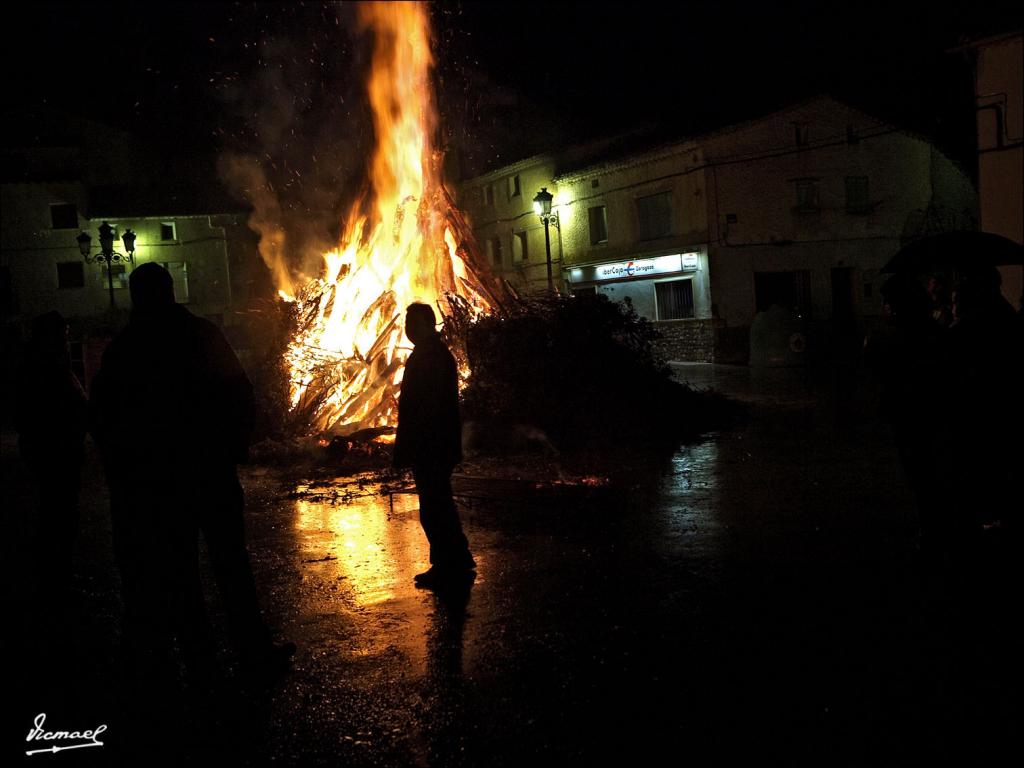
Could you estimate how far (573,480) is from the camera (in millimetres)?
9422

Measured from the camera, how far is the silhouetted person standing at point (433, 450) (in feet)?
19.2

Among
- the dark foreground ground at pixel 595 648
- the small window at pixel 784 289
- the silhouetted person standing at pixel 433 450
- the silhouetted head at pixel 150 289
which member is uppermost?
the small window at pixel 784 289

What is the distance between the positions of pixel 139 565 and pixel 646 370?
9728mm

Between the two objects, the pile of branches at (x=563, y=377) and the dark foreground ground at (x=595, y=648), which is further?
the pile of branches at (x=563, y=377)

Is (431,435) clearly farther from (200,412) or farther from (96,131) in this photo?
(96,131)

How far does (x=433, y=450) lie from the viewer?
5.86m

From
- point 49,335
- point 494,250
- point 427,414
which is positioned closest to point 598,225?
point 494,250

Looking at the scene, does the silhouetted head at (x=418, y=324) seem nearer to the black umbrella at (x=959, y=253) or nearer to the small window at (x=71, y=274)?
the black umbrella at (x=959, y=253)

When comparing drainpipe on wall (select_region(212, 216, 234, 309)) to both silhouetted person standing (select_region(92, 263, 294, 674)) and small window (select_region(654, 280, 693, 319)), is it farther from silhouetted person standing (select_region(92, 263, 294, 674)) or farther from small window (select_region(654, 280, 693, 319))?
silhouetted person standing (select_region(92, 263, 294, 674))

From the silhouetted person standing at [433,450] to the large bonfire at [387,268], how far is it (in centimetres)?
722

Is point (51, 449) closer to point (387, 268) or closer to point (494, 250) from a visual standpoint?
point (387, 268)

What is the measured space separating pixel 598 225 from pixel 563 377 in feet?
85.7

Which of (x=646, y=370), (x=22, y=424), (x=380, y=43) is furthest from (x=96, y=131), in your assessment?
(x=22, y=424)

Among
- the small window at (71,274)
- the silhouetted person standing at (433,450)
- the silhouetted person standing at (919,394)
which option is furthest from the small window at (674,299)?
the small window at (71,274)
